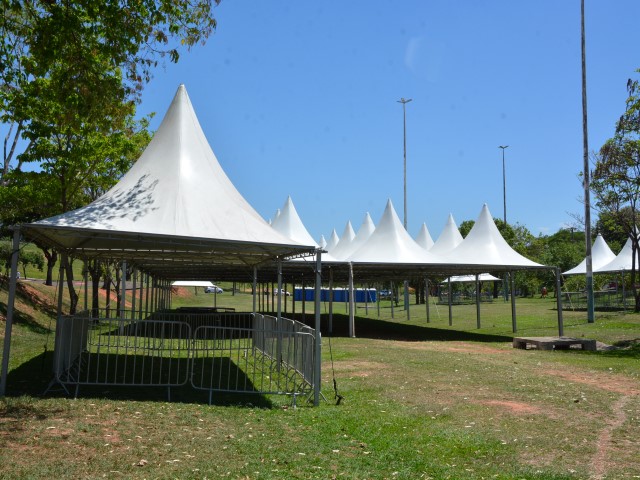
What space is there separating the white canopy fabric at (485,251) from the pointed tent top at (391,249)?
1.42 metres

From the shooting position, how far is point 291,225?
35969 mm

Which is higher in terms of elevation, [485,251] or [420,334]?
[485,251]

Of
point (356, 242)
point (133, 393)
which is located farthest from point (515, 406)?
point (356, 242)

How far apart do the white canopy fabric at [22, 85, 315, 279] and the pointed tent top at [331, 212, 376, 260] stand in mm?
17965

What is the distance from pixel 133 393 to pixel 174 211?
327cm

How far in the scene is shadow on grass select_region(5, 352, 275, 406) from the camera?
9.84 metres

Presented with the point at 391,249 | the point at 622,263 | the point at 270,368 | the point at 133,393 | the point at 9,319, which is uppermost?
the point at 622,263

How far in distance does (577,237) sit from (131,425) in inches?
4497

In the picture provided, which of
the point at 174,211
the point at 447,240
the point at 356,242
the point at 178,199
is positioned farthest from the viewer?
the point at 447,240

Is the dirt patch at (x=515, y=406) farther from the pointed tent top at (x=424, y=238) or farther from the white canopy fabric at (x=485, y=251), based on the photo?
the pointed tent top at (x=424, y=238)

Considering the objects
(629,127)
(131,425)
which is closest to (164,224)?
(131,425)

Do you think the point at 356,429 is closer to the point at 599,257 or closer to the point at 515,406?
the point at 515,406

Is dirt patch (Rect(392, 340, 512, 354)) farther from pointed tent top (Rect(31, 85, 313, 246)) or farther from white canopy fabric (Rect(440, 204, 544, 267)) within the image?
pointed tent top (Rect(31, 85, 313, 246))

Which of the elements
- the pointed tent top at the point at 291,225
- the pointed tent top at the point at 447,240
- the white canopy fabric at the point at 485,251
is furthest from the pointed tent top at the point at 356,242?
the white canopy fabric at the point at 485,251
